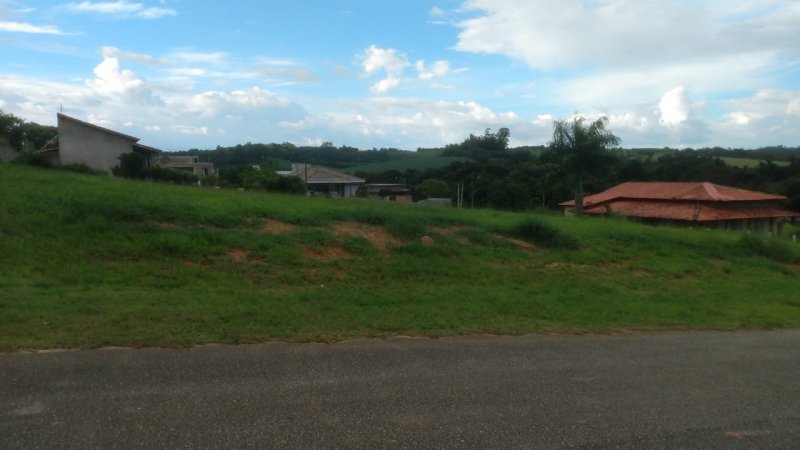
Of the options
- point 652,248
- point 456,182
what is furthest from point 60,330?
point 456,182

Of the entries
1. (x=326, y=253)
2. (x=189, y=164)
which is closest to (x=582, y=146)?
(x=326, y=253)

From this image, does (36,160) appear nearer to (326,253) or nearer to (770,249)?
(326,253)

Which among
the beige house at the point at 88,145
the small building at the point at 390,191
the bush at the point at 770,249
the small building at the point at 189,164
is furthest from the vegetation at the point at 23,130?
the bush at the point at 770,249

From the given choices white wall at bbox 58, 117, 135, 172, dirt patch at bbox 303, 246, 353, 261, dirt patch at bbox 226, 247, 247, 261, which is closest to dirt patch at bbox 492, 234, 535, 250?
dirt patch at bbox 303, 246, 353, 261

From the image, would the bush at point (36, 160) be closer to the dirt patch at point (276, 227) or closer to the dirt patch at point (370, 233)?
the dirt patch at point (276, 227)

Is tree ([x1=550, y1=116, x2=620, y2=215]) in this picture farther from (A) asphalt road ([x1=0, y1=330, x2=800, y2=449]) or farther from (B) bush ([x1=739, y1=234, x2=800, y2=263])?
(A) asphalt road ([x1=0, y1=330, x2=800, y2=449])

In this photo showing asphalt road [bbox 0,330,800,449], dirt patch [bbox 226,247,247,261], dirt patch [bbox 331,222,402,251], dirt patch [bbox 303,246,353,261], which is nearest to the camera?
asphalt road [bbox 0,330,800,449]

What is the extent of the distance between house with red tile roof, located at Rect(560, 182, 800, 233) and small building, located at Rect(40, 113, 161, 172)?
31.0 metres

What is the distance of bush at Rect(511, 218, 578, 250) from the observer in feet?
54.7

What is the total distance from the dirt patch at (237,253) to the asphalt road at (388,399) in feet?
16.9

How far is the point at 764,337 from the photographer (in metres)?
8.77

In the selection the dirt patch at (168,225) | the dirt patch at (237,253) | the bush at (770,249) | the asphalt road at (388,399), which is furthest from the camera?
the bush at (770,249)

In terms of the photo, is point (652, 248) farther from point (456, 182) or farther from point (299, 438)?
point (456, 182)

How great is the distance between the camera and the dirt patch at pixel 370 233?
13977 millimetres
